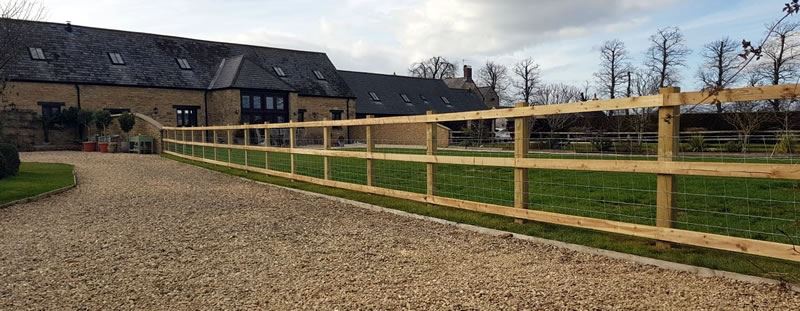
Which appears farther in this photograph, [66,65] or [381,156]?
[66,65]

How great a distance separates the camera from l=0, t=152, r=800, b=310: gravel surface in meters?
3.85

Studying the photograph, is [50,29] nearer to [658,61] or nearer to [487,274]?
[487,274]

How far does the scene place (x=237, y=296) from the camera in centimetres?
407

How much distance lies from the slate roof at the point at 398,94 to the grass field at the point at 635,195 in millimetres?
31554

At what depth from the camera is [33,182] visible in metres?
11.5

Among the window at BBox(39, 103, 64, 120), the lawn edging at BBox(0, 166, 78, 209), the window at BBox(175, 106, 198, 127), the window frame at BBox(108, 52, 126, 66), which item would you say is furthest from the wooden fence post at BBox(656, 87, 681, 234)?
the window frame at BBox(108, 52, 126, 66)

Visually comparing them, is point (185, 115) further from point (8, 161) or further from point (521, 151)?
point (521, 151)


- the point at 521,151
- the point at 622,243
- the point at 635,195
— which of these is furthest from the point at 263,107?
the point at 622,243

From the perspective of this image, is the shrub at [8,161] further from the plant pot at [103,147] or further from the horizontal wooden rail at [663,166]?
the plant pot at [103,147]

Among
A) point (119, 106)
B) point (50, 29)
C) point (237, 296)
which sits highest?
point (50, 29)

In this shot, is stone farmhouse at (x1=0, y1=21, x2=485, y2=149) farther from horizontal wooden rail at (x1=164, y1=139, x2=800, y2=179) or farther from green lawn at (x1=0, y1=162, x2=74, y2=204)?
horizontal wooden rail at (x1=164, y1=139, x2=800, y2=179)

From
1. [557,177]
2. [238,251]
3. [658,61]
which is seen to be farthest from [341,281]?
[658,61]

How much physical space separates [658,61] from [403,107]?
74.6ft

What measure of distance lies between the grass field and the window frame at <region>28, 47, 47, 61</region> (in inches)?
893
